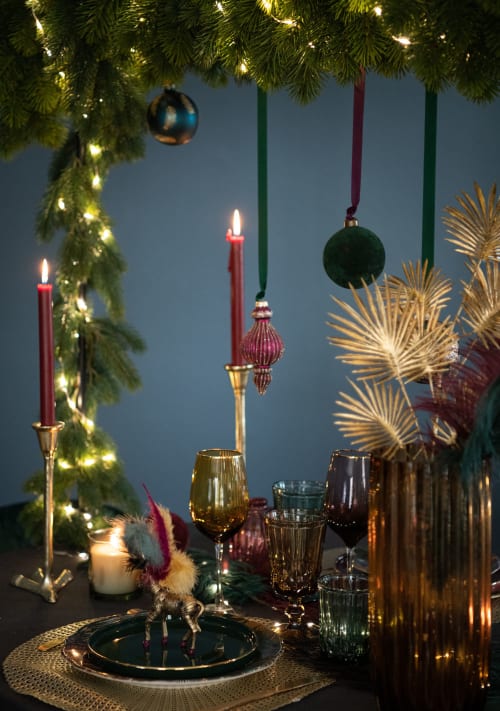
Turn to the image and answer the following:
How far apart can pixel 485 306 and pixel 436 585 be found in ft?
0.84

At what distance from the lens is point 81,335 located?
1656 mm

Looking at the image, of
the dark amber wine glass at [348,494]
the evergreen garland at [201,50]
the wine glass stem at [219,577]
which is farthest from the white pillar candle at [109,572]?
the evergreen garland at [201,50]

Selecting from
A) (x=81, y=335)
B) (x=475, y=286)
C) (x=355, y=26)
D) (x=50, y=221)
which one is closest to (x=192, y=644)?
(x=475, y=286)

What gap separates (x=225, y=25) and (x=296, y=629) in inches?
27.1

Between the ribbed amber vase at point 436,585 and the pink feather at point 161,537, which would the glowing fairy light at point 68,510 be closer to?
the pink feather at point 161,537

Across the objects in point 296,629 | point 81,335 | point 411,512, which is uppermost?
point 81,335

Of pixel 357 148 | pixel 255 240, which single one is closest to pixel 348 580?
pixel 357 148

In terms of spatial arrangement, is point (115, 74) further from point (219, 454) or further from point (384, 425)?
point (384, 425)

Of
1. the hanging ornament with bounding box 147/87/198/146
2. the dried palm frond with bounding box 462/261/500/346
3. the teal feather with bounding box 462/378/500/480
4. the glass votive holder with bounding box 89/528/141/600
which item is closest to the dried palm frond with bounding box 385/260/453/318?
the dried palm frond with bounding box 462/261/500/346

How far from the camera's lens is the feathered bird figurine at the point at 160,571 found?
90 centimetres

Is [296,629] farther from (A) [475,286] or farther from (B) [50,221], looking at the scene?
(B) [50,221]

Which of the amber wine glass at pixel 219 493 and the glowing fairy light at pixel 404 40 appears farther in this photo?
the amber wine glass at pixel 219 493

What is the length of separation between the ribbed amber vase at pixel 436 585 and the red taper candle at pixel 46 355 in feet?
1.88

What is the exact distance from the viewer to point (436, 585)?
2.47 feet
